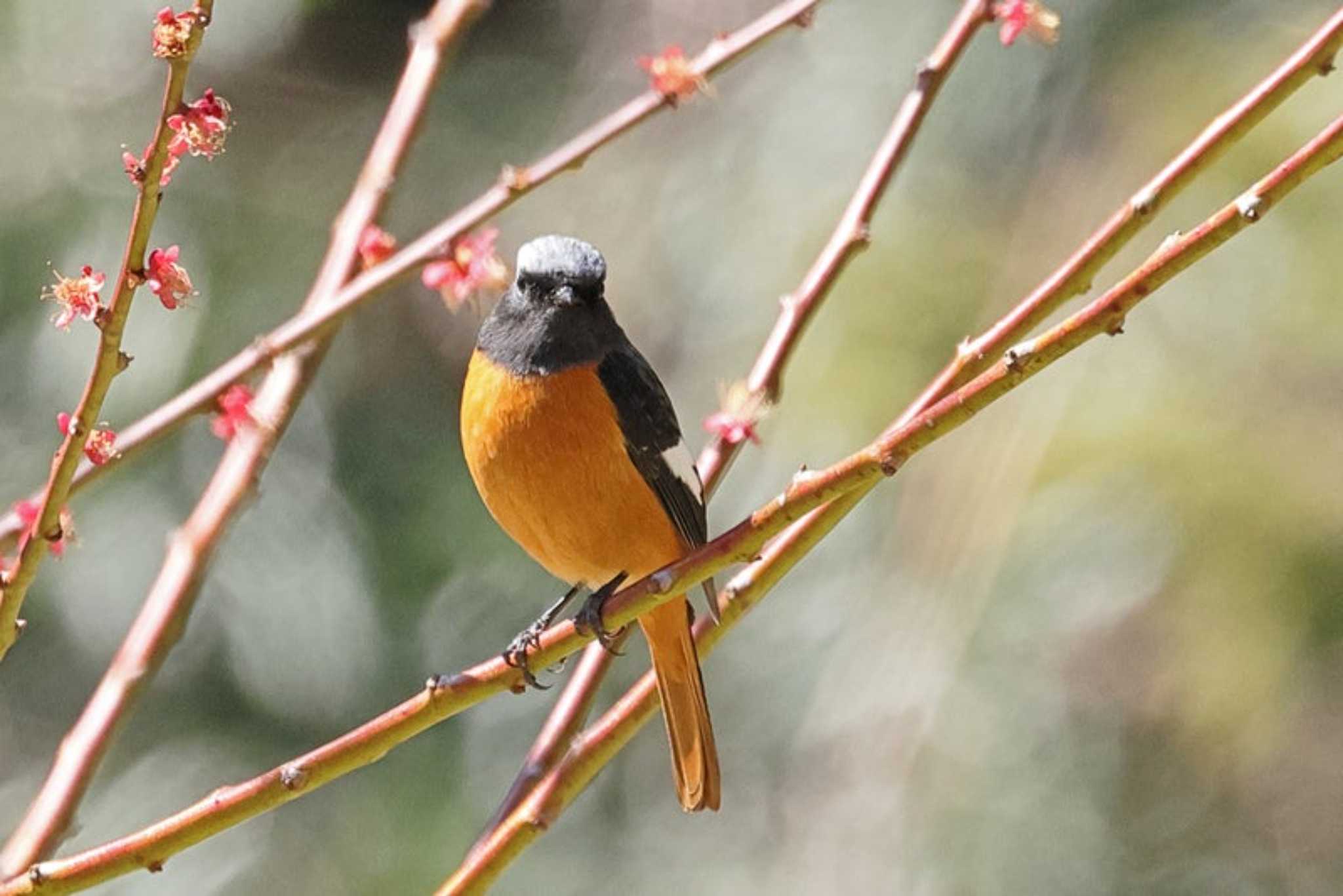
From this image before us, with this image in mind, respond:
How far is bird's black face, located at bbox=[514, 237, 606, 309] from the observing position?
3.14 meters

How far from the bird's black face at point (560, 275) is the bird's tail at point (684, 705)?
1.87 feet

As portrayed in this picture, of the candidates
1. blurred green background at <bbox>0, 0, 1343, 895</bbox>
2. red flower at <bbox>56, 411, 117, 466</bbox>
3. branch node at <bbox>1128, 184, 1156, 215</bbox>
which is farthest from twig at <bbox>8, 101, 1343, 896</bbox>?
blurred green background at <bbox>0, 0, 1343, 895</bbox>

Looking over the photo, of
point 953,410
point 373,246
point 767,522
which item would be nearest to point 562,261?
point 373,246

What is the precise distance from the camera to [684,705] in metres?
3.18

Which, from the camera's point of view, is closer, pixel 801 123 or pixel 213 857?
pixel 213 857

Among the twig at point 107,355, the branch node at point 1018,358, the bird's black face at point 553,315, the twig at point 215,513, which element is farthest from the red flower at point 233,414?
the bird's black face at point 553,315

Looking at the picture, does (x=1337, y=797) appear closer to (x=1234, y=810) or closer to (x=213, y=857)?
(x=1234, y=810)

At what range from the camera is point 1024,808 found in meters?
4.55

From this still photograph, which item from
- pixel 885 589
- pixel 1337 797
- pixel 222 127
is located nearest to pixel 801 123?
pixel 885 589

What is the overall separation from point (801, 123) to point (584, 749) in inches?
155

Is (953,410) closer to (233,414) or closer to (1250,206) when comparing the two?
(1250,206)

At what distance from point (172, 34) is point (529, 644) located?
1.51m

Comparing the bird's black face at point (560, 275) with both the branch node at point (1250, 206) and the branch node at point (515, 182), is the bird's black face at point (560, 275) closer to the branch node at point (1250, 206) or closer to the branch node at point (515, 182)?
the branch node at point (515, 182)

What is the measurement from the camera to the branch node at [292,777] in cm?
172
